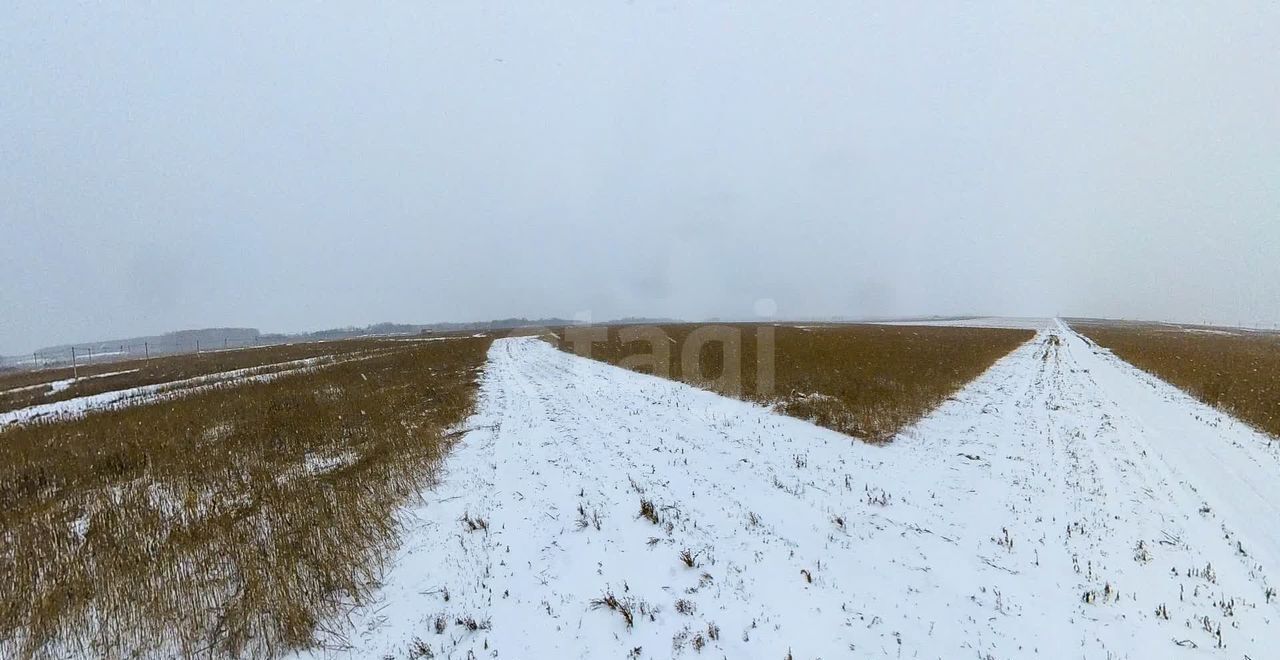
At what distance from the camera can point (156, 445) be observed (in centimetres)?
1015

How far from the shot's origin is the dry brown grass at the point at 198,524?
157 inches

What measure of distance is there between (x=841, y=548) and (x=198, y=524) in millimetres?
8769

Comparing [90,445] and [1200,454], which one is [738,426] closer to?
[1200,454]

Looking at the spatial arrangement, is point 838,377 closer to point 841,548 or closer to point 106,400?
point 841,548

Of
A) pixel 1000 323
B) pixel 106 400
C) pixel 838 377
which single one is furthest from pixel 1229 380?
pixel 1000 323

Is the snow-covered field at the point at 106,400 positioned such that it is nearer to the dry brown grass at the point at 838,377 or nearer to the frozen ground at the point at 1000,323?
the dry brown grass at the point at 838,377

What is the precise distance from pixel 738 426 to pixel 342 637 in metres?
8.91

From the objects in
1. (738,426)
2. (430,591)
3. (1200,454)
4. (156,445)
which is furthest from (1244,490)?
(156,445)

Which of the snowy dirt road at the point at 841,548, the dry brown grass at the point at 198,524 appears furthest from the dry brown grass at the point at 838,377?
the dry brown grass at the point at 198,524

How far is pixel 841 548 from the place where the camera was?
5.33 m

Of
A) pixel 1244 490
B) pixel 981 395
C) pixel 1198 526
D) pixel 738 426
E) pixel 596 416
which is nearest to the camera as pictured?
pixel 1198 526

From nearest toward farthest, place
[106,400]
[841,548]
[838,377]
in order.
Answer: [841,548] < [838,377] < [106,400]

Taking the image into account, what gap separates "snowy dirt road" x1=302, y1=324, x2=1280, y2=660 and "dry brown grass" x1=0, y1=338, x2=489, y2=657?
747 mm

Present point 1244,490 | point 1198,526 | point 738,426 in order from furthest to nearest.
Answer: point 738,426 → point 1244,490 → point 1198,526
